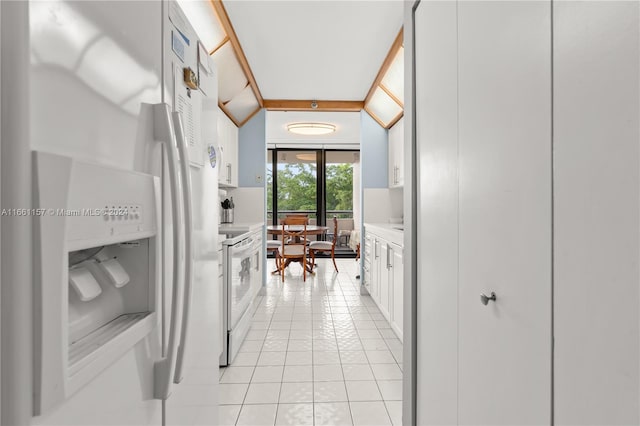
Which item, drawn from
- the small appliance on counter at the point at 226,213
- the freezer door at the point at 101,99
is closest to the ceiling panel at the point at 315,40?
the small appliance on counter at the point at 226,213

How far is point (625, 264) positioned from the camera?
1.60 feet

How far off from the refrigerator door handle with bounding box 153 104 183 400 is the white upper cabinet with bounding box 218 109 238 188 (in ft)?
8.57

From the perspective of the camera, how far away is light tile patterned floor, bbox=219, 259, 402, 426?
1.82 meters

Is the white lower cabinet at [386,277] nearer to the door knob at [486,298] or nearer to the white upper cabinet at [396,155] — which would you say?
the white upper cabinet at [396,155]

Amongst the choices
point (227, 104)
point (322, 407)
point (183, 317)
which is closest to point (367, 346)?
point (322, 407)

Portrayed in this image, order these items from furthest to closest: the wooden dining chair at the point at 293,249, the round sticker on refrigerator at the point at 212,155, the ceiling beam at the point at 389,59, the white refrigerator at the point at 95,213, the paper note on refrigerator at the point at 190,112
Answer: the wooden dining chair at the point at 293,249 → the ceiling beam at the point at 389,59 → the round sticker on refrigerator at the point at 212,155 → the paper note on refrigerator at the point at 190,112 → the white refrigerator at the point at 95,213

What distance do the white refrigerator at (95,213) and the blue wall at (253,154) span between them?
3.23 metres

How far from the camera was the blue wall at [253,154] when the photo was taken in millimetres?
4328

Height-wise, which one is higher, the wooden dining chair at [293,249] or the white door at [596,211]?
the white door at [596,211]

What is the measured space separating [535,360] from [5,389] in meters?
0.91

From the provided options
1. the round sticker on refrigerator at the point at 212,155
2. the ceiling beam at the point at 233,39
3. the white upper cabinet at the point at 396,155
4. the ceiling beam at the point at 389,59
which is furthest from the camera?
the white upper cabinet at the point at 396,155

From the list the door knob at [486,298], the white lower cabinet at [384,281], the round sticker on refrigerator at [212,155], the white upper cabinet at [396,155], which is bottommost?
the white lower cabinet at [384,281]

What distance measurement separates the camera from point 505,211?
0.79 meters

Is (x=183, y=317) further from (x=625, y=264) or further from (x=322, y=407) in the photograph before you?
(x=322, y=407)
